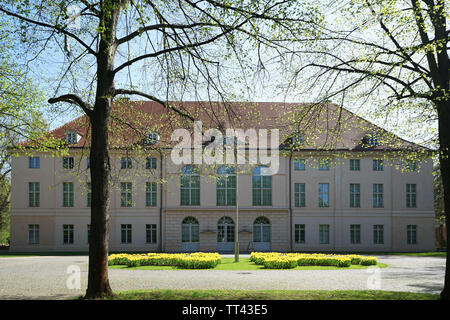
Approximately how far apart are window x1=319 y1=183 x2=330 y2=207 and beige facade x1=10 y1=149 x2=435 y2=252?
185 millimetres

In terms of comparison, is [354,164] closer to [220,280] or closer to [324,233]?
[324,233]

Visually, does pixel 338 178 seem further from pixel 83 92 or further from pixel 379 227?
pixel 83 92

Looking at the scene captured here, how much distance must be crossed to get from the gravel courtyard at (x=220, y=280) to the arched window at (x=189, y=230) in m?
18.0

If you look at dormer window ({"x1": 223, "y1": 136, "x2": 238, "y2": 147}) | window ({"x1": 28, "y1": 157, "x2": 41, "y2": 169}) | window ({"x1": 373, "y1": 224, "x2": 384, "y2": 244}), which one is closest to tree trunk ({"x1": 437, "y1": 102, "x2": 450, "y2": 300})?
dormer window ({"x1": 223, "y1": 136, "x2": 238, "y2": 147})

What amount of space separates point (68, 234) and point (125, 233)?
15.2ft

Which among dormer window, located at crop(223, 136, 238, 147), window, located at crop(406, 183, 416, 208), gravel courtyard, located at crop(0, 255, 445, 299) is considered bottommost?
gravel courtyard, located at crop(0, 255, 445, 299)

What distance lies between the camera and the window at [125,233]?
129ft

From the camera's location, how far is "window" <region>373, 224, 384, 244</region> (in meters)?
40.3

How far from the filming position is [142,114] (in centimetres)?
1493

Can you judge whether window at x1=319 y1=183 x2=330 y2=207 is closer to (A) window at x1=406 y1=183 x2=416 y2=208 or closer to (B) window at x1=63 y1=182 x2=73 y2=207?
(A) window at x1=406 y1=183 x2=416 y2=208

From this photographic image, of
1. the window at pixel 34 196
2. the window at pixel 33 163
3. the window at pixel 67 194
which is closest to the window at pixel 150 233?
the window at pixel 67 194

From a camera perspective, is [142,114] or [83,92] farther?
[142,114]

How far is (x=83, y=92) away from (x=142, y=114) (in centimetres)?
193
